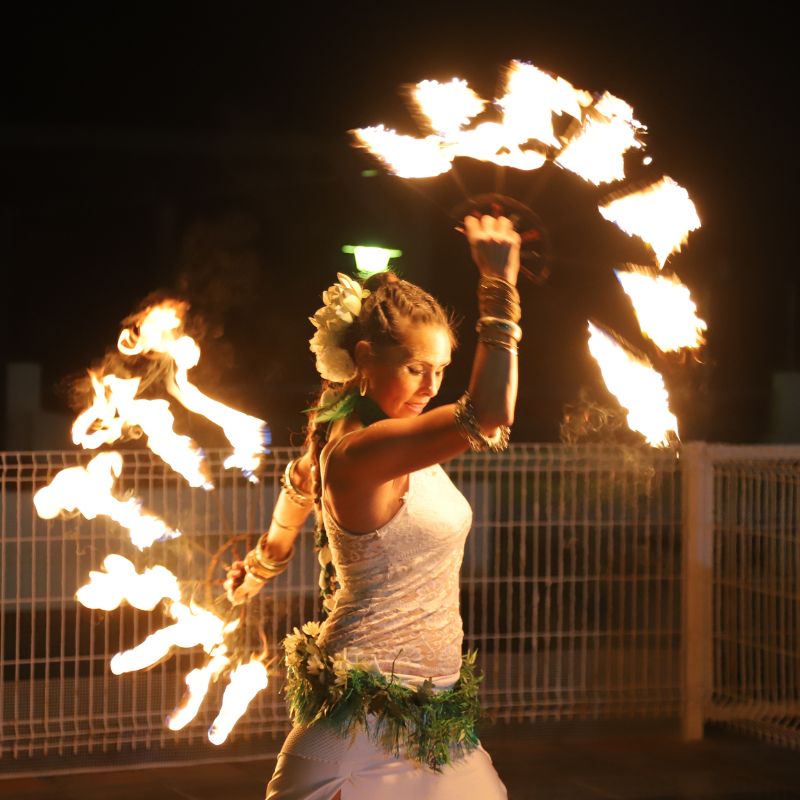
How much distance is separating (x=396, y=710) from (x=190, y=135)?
23195 mm

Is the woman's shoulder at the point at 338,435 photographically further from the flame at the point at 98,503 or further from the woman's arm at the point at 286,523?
the flame at the point at 98,503

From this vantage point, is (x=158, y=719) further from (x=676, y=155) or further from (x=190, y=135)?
(x=190, y=135)

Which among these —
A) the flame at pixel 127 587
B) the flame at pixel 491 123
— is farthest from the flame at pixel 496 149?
the flame at pixel 127 587

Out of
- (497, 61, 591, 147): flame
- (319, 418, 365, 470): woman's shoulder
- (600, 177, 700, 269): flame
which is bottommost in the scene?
(319, 418, 365, 470): woman's shoulder

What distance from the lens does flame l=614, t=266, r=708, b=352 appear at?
3777 mm

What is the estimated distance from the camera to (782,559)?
24.6ft

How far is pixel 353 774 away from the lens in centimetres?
332

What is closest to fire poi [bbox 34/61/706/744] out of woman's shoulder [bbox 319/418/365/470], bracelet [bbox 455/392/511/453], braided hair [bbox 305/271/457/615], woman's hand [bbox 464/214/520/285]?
braided hair [bbox 305/271/457/615]

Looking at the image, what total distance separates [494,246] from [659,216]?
0.83m

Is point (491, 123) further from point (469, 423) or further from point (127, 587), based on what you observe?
point (127, 587)

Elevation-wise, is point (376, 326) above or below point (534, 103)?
below

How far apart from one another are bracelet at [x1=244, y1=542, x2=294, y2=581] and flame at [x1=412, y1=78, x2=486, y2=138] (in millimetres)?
1319

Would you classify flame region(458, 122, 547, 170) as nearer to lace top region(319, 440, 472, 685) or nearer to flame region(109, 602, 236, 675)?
lace top region(319, 440, 472, 685)

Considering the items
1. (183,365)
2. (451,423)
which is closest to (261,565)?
(183,365)
